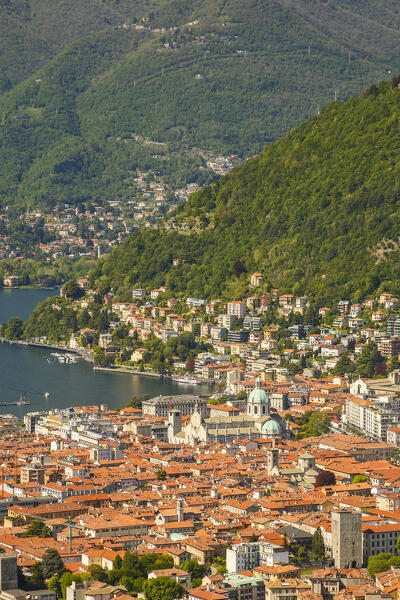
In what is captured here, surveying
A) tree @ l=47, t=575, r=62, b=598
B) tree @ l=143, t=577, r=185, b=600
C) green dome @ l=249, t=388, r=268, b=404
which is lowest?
tree @ l=47, t=575, r=62, b=598

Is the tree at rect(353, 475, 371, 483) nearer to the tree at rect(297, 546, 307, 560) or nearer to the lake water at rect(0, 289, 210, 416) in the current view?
the tree at rect(297, 546, 307, 560)

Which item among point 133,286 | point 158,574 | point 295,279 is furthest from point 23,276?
point 158,574

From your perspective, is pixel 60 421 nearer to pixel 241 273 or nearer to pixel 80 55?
pixel 241 273

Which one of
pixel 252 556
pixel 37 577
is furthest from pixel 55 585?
pixel 252 556

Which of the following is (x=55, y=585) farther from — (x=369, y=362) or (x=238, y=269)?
(x=238, y=269)

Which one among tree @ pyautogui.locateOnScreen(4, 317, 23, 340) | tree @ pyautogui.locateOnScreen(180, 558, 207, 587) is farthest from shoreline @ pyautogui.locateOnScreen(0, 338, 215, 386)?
tree @ pyautogui.locateOnScreen(180, 558, 207, 587)
